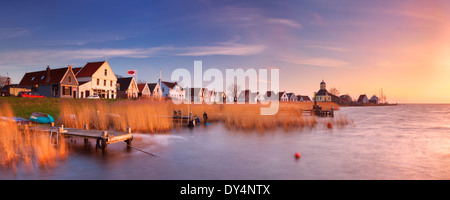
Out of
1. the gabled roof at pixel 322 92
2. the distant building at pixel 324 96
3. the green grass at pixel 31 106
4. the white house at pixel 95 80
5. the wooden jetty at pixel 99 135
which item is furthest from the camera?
the gabled roof at pixel 322 92

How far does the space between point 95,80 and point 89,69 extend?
3.33m

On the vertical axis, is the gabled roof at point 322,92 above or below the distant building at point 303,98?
above

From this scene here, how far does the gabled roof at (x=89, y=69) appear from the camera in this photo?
5903 centimetres

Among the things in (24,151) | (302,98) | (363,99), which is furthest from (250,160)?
(363,99)

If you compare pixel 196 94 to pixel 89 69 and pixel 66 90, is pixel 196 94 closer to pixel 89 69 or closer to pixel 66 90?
pixel 89 69

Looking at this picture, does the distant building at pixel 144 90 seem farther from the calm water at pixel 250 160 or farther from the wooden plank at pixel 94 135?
the wooden plank at pixel 94 135

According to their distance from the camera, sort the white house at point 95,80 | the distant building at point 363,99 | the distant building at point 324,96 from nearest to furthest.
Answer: the white house at point 95,80 → the distant building at point 324,96 → the distant building at point 363,99

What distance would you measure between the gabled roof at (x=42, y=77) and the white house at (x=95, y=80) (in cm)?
464

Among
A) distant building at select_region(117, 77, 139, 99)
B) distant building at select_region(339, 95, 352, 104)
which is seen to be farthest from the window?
distant building at select_region(339, 95, 352, 104)

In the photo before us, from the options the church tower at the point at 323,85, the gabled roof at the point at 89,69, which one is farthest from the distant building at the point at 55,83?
the church tower at the point at 323,85

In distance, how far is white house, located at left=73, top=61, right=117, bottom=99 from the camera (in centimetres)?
5766

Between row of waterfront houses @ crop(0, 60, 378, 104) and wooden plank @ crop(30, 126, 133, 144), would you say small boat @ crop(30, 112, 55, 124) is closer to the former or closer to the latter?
wooden plank @ crop(30, 126, 133, 144)

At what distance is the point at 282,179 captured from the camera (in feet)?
40.2
